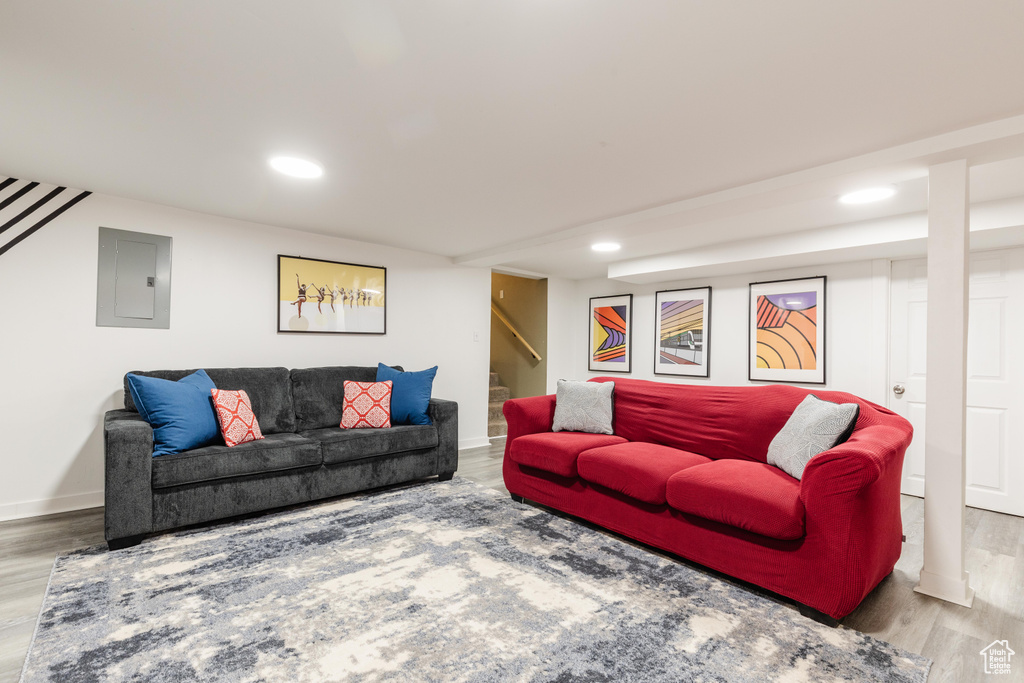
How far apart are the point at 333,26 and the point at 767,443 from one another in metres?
2.94

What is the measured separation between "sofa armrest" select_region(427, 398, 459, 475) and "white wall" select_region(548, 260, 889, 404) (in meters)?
2.69

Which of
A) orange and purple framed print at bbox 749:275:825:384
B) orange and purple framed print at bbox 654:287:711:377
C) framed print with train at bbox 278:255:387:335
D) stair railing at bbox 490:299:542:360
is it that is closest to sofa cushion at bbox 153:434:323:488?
framed print with train at bbox 278:255:387:335

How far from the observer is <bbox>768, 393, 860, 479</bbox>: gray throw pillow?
2312 mm

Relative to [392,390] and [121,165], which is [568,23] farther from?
[392,390]

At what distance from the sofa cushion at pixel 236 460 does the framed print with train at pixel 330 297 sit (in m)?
1.20

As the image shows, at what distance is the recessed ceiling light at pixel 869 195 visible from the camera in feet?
9.49

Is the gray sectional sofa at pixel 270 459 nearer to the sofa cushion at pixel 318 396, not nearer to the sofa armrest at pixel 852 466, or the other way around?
the sofa cushion at pixel 318 396

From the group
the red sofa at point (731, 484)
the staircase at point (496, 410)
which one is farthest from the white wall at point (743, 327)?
the red sofa at point (731, 484)

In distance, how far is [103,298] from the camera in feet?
11.0

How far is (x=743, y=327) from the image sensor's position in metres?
5.01

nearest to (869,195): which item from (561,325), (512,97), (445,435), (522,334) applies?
(512,97)

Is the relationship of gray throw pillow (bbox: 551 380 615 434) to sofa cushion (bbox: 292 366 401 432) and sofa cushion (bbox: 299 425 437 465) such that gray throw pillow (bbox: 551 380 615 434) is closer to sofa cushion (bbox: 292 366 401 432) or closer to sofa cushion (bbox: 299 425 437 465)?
sofa cushion (bbox: 299 425 437 465)

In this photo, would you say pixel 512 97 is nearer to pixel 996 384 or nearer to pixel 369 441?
pixel 369 441

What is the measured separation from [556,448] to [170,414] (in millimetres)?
2408
